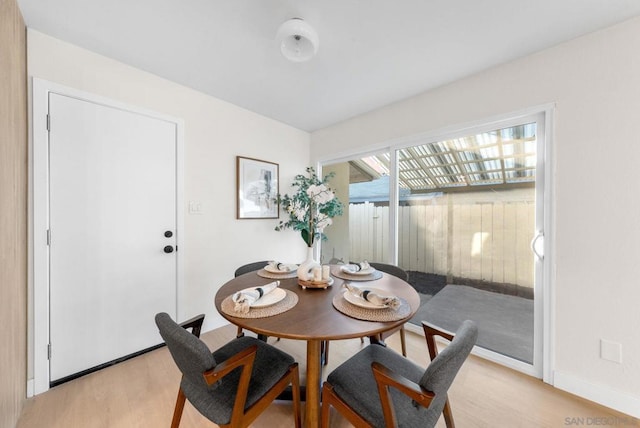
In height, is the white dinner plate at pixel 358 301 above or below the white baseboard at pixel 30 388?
above

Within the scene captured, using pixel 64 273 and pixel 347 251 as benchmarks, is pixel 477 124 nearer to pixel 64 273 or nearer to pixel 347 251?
pixel 347 251

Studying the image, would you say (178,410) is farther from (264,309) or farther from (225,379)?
(264,309)

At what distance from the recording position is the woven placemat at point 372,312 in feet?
3.45

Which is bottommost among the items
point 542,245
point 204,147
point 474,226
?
point 542,245

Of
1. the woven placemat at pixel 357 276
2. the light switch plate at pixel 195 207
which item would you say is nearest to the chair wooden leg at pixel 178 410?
the woven placemat at pixel 357 276

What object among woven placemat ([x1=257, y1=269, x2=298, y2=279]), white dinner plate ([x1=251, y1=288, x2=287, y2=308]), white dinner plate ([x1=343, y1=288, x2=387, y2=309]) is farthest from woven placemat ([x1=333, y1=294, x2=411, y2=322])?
woven placemat ([x1=257, y1=269, x2=298, y2=279])

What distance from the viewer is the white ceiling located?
53.1 inches

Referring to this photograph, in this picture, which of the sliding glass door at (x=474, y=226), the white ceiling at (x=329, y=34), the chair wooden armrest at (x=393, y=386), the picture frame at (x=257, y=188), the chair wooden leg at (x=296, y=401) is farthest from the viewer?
the picture frame at (x=257, y=188)

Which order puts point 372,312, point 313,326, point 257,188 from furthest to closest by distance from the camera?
point 257,188 < point 372,312 < point 313,326

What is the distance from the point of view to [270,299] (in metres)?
1.21

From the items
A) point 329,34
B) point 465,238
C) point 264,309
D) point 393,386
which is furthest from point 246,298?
point 465,238

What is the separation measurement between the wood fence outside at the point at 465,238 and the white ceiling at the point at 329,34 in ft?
3.79

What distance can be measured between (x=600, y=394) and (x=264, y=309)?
221 centimetres

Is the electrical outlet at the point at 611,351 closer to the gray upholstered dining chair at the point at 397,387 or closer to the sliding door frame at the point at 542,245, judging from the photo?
the sliding door frame at the point at 542,245
